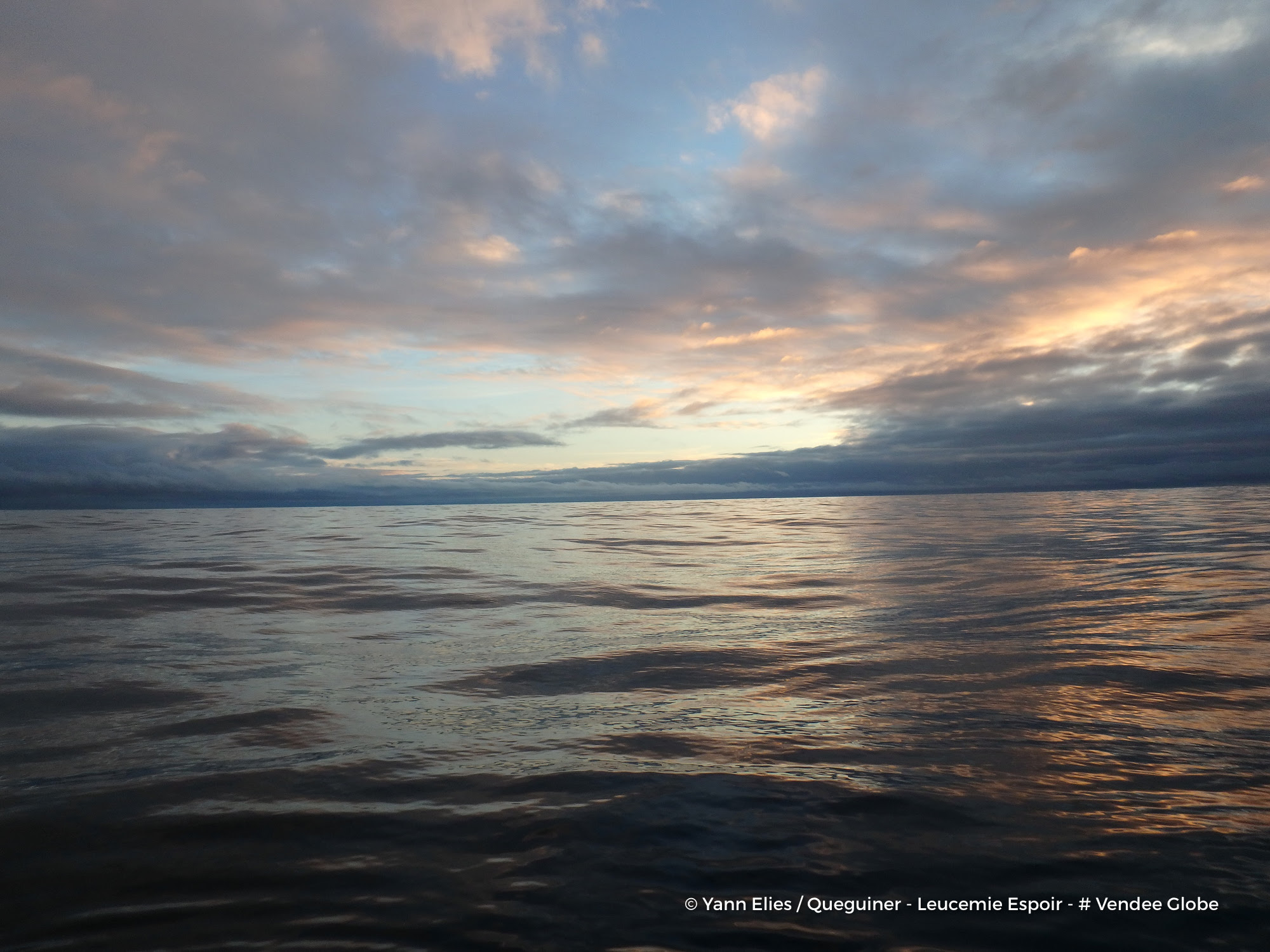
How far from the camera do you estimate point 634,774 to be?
4.64 metres

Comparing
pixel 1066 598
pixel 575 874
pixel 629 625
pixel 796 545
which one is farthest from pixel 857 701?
pixel 796 545

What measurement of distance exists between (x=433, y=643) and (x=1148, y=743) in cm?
805

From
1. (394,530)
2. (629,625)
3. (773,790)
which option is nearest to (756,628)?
(629,625)

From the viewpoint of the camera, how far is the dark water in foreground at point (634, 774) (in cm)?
304

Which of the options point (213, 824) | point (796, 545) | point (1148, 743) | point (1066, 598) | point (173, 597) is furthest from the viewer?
point (796, 545)

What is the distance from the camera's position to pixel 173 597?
1336 centimetres

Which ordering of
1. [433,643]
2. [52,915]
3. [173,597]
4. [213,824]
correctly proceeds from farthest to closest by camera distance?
Result: [173,597] < [433,643] < [213,824] < [52,915]

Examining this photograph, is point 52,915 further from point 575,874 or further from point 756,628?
point 756,628

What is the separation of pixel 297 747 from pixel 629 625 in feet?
18.9

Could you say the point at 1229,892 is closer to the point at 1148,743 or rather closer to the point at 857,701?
the point at 1148,743

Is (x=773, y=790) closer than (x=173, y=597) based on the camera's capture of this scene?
Yes

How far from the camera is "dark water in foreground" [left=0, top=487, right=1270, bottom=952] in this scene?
3.04m

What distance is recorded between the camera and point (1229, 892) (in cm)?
309

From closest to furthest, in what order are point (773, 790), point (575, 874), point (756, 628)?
point (575, 874), point (773, 790), point (756, 628)
